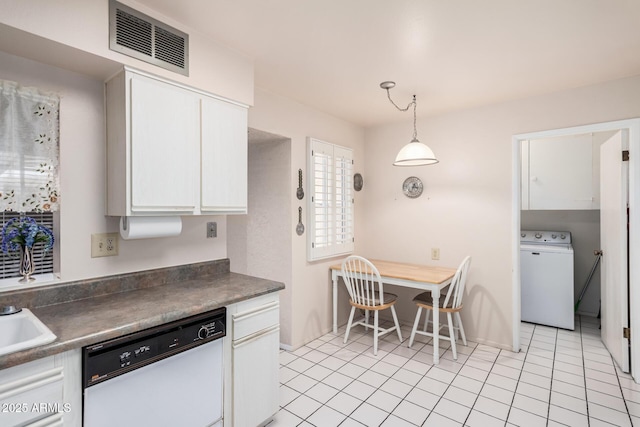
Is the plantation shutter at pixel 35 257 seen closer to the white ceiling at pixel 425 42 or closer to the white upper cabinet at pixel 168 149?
the white upper cabinet at pixel 168 149

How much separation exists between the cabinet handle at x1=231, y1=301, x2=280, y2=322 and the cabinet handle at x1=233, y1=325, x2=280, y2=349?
0.38ft

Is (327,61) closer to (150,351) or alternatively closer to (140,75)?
(140,75)

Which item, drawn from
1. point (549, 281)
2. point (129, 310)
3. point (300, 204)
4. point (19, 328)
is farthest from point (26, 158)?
point (549, 281)

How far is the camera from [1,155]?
1.45m

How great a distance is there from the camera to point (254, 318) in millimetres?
1855

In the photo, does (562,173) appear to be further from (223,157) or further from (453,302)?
(223,157)

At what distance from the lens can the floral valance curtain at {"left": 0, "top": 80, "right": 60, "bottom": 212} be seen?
4.81ft

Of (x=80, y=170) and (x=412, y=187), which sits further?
(x=412, y=187)

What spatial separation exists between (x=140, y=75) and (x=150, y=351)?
52.8 inches

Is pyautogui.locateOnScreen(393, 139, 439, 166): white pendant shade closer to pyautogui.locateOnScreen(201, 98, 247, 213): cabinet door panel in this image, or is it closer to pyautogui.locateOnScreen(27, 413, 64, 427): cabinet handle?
pyautogui.locateOnScreen(201, 98, 247, 213): cabinet door panel

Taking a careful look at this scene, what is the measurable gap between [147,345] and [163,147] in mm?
992

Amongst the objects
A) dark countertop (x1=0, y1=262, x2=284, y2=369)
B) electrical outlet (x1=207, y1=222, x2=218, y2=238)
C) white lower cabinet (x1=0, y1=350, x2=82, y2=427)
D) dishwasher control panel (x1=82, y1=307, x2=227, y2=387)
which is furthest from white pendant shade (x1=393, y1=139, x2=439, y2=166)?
white lower cabinet (x1=0, y1=350, x2=82, y2=427)

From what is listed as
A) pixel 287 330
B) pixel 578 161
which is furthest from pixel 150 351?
pixel 578 161

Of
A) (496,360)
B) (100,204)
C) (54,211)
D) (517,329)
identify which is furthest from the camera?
(517,329)
